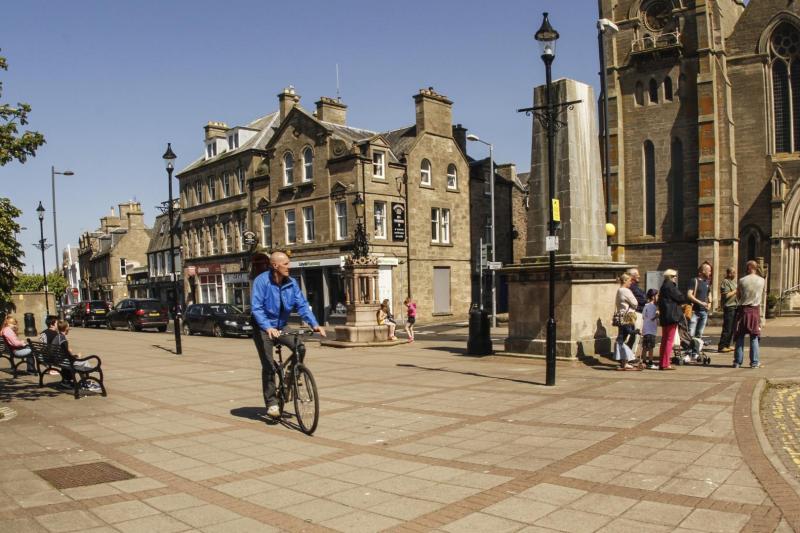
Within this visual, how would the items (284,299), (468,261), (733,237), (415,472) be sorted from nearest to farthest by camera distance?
(415,472), (284,299), (733,237), (468,261)

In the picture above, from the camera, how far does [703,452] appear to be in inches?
234

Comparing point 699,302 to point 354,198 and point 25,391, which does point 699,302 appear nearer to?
point 25,391

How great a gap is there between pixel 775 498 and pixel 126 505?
4.85m

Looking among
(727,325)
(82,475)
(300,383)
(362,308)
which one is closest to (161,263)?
(362,308)

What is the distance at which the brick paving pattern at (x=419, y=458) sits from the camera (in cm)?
459

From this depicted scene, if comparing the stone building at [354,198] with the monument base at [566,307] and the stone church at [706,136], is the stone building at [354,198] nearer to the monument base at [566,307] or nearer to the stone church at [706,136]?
the stone church at [706,136]

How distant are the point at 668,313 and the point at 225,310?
2048 centimetres

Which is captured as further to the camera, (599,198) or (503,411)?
→ (599,198)

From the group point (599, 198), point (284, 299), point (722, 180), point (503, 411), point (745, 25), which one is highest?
point (745, 25)

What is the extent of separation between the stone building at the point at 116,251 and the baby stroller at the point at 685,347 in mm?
63528

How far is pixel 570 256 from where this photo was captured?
1312cm

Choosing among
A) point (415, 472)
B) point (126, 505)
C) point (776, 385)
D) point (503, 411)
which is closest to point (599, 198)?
point (776, 385)

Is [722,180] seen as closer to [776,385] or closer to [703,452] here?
[776,385]

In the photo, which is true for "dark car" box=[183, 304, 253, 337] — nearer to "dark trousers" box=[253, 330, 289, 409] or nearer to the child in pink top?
the child in pink top
